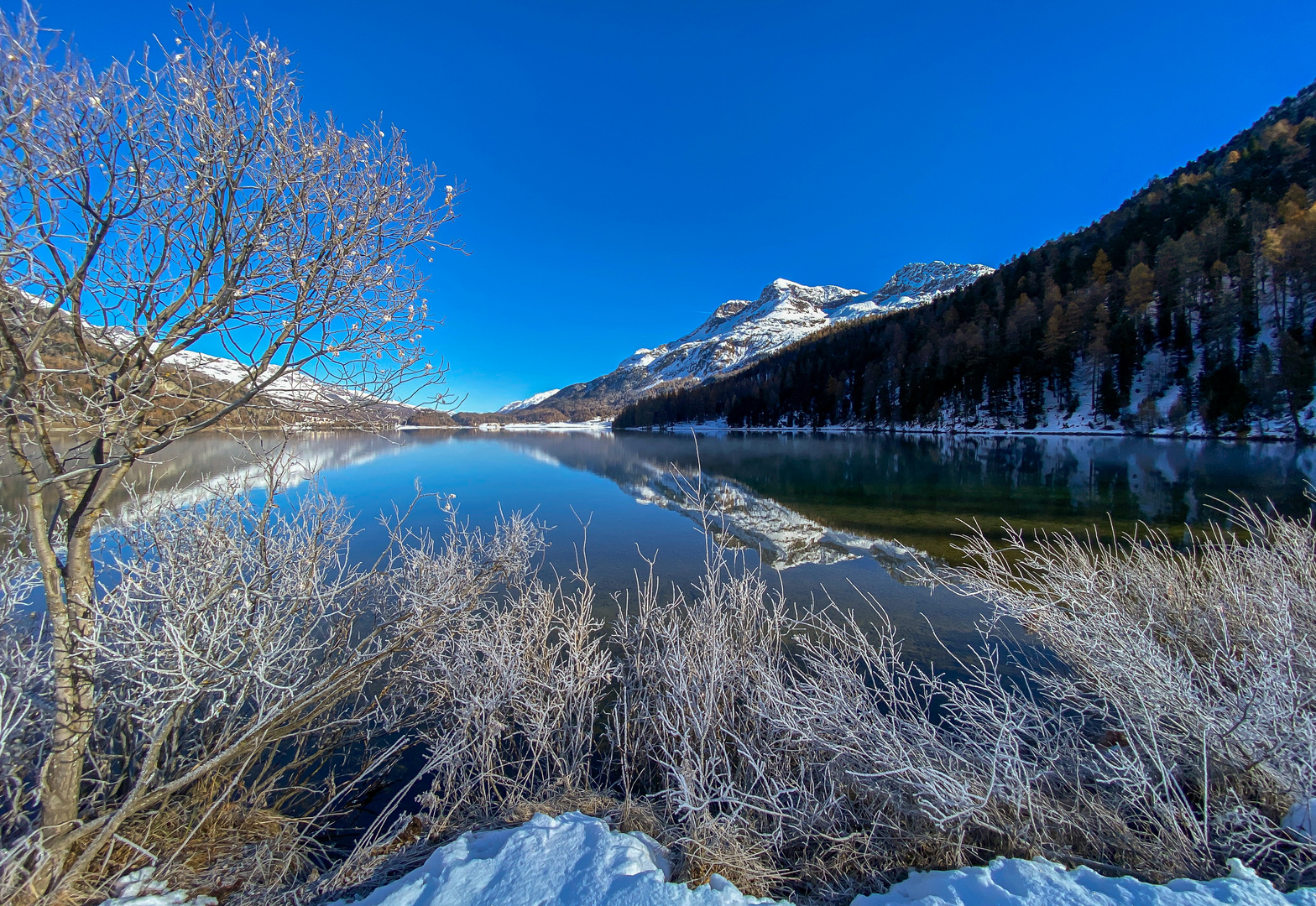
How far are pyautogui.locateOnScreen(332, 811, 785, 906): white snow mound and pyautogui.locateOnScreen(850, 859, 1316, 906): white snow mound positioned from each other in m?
0.83

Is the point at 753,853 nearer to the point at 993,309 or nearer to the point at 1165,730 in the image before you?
the point at 1165,730

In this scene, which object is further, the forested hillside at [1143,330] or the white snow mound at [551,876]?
the forested hillside at [1143,330]

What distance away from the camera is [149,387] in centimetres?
245

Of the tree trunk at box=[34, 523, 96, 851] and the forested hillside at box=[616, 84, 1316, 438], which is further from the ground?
the forested hillside at box=[616, 84, 1316, 438]

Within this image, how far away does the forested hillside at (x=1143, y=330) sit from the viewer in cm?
3647

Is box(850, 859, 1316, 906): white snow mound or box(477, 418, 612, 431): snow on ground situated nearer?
box(850, 859, 1316, 906): white snow mound

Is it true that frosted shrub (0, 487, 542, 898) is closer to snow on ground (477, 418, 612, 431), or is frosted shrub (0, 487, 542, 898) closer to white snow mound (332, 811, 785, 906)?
white snow mound (332, 811, 785, 906)

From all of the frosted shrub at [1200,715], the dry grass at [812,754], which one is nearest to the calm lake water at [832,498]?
the dry grass at [812,754]

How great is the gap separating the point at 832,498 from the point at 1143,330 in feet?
169

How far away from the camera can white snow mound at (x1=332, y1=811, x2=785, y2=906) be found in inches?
88.0

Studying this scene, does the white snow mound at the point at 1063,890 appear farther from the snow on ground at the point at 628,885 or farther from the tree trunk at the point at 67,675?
the tree trunk at the point at 67,675

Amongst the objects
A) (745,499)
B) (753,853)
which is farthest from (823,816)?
(745,499)

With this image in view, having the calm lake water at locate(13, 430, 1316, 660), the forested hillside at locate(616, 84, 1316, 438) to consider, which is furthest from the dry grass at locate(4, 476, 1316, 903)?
the forested hillside at locate(616, 84, 1316, 438)

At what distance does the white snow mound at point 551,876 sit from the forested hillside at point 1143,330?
156 feet
